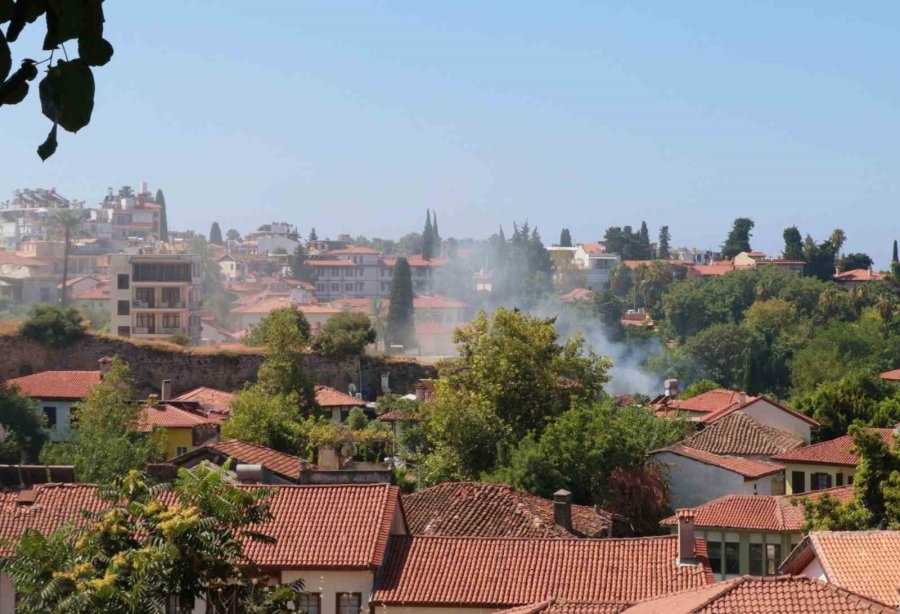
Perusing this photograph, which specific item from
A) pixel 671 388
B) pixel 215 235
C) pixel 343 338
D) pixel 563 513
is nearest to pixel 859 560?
pixel 563 513

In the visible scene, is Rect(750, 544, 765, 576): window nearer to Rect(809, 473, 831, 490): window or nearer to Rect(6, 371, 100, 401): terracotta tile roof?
Rect(809, 473, 831, 490): window

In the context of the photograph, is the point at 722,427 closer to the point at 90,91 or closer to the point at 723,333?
the point at 90,91

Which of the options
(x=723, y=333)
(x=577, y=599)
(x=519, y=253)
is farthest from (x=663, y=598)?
(x=519, y=253)

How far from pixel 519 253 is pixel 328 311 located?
38.1 meters

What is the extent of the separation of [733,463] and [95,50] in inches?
A: 1197

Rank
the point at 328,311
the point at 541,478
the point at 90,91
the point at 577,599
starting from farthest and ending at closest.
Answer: the point at 328,311 → the point at 541,478 → the point at 577,599 → the point at 90,91

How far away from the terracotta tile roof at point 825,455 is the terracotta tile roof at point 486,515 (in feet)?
29.8

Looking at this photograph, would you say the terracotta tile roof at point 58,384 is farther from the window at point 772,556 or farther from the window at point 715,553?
the window at point 772,556

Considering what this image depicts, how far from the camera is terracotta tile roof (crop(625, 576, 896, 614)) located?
1298 centimetres

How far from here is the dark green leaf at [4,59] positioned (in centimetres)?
303

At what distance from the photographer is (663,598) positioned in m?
15.2

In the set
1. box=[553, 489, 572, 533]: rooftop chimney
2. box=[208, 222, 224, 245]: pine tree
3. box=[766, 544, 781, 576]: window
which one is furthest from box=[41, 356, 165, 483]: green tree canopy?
box=[208, 222, 224, 245]: pine tree

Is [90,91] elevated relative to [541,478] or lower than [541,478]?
elevated

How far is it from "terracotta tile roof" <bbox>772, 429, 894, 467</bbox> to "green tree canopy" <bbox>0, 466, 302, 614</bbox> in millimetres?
19952
